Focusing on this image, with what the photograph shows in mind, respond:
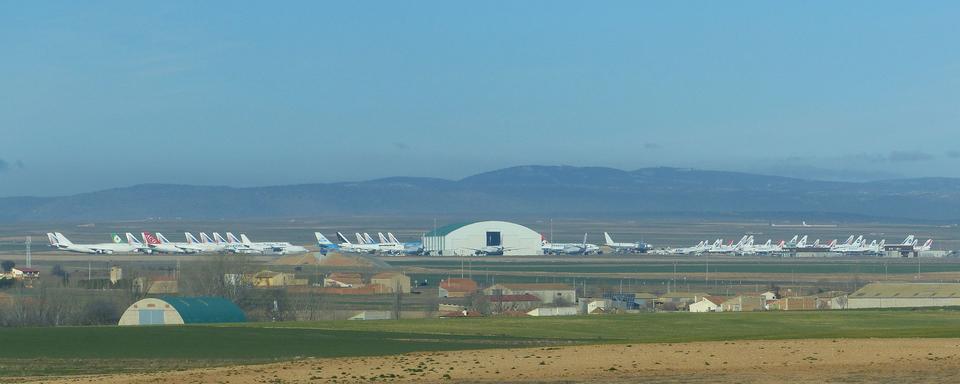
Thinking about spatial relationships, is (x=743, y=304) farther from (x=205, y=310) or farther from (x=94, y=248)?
(x=94, y=248)

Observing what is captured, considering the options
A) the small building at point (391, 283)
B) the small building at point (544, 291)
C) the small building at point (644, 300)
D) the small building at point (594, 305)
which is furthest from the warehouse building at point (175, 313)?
the small building at point (391, 283)

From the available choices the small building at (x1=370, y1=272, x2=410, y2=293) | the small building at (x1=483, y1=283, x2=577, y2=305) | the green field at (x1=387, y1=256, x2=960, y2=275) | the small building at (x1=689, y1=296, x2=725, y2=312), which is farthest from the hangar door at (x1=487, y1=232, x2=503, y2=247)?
the small building at (x1=689, y1=296, x2=725, y2=312)

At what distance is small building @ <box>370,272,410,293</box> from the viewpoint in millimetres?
92562

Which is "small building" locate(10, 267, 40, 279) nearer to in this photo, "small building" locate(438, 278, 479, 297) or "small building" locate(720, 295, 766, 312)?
"small building" locate(438, 278, 479, 297)

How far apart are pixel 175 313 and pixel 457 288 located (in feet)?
97.3

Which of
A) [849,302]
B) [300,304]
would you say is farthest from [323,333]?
[849,302]

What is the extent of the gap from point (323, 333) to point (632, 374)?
2098 cm

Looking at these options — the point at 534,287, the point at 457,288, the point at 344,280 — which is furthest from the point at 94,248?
the point at 534,287

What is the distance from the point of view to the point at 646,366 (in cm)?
3166

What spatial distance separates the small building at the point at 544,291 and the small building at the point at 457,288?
3.12ft

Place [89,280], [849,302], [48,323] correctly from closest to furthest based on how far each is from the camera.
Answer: [48,323], [849,302], [89,280]

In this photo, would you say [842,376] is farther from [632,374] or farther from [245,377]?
[245,377]

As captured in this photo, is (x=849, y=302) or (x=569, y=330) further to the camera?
(x=849, y=302)

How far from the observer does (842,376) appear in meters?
29.0
